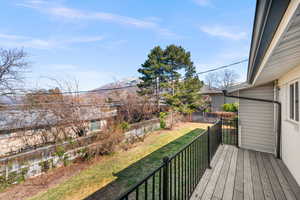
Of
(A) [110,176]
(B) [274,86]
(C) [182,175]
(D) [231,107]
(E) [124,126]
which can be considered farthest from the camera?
(D) [231,107]

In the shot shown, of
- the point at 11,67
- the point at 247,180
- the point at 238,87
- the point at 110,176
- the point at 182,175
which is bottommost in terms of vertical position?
the point at 110,176

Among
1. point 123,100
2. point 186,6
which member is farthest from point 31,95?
point 186,6

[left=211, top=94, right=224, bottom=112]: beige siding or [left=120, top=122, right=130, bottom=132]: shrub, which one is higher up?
[left=211, top=94, right=224, bottom=112]: beige siding

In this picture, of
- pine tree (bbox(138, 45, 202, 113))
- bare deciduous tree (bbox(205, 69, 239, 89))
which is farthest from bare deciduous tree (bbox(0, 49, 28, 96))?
bare deciduous tree (bbox(205, 69, 239, 89))

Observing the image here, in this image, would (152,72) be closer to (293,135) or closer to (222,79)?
(293,135)

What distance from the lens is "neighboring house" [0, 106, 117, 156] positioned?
4.12 metres

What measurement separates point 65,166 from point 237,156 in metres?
5.00

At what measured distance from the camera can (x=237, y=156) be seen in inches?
153

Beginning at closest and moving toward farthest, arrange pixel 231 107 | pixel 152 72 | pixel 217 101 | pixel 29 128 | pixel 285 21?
pixel 285 21 < pixel 29 128 < pixel 231 107 < pixel 217 101 < pixel 152 72

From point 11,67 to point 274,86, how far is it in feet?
35.8

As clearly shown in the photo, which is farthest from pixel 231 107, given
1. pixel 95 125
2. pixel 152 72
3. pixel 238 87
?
pixel 95 125

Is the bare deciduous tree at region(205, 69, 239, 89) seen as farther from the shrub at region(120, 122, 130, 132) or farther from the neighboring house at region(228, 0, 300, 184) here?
the shrub at region(120, 122, 130, 132)

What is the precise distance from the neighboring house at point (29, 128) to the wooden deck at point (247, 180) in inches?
174

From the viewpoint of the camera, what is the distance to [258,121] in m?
4.34
